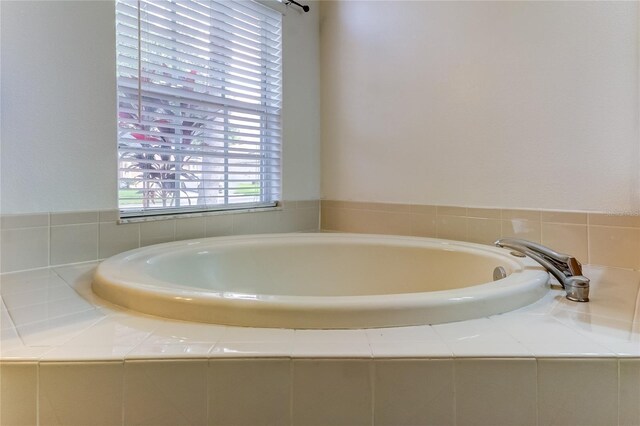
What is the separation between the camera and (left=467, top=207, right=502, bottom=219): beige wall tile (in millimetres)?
1494

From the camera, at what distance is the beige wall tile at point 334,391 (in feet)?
1.84

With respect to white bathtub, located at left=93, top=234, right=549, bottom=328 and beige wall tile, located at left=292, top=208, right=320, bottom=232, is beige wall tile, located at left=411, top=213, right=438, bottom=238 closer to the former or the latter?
white bathtub, located at left=93, top=234, right=549, bottom=328

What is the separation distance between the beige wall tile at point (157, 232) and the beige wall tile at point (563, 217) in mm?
1488

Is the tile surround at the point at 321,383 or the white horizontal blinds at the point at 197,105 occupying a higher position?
the white horizontal blinds at the point at 197,105

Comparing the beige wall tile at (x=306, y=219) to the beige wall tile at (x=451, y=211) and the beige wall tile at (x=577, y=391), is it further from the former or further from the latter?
the beige wall tile at (x=577, y=391)

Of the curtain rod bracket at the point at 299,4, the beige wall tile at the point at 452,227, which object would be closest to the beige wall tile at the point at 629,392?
the beige wall tile at the point at 452,227

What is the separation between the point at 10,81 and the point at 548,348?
153cm

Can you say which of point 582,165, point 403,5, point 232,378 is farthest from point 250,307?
point 403,5

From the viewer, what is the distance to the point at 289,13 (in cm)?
194

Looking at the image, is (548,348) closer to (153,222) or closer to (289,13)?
(153,222)

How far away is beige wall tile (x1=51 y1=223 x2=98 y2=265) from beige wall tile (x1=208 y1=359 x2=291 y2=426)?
951 mm

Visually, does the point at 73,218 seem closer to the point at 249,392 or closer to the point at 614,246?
the point at 249,392

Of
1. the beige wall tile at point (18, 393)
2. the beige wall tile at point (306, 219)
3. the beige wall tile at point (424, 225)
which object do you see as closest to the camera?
the beige wall tile at point (18, 393)

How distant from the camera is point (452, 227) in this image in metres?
1.62
